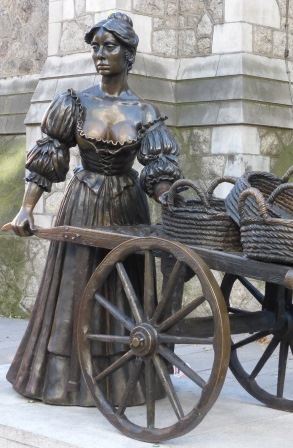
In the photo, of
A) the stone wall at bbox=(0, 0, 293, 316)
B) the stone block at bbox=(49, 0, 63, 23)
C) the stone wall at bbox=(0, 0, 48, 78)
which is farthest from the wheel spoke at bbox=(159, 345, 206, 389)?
the stone wall at bbox=(0, 0, 48, 78)

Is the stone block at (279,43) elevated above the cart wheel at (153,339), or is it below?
above

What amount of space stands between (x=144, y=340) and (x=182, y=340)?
19 centimetres

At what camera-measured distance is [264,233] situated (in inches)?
179

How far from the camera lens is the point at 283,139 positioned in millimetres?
9570

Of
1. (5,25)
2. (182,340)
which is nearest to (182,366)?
(182,340)

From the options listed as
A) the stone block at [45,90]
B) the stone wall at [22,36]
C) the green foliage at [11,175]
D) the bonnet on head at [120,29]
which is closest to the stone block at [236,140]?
the stone block at [45,90]

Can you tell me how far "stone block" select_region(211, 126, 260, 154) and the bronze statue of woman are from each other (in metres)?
3.62

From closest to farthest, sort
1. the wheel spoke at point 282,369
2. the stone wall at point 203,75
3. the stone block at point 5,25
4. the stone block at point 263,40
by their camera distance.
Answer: the wheel spoke at point 282,369, the stone wall at point 203,75, the stone block at point 263,40, the stone block at point 5,25

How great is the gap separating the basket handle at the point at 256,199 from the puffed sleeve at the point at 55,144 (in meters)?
1.15

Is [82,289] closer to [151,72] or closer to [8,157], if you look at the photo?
[151,72]

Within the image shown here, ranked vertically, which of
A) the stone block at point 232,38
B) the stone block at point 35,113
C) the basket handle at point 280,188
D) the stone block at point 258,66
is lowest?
the basket handle at point 280,188

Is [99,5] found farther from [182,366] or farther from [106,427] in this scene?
[182,366]

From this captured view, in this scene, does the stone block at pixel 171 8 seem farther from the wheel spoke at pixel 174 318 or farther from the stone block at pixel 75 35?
the wheel spoke at pixel 174 318

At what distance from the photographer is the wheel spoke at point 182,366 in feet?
15.0
